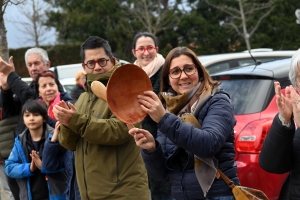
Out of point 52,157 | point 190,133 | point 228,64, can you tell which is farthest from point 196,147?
point 228,64

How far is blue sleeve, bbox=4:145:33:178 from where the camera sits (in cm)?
473

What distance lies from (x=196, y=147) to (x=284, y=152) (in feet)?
1.67

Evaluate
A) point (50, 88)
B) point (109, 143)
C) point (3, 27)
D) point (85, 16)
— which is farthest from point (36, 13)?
point (109, 143)

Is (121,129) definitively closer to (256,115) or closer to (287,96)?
(287,96)

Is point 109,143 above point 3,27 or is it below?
below

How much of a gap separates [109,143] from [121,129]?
0.13 meters

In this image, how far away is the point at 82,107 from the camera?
3.91m

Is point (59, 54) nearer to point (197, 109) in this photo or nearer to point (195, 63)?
point (195, 63)

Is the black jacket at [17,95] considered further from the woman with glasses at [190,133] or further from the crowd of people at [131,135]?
the woman with glasses at [190,133]

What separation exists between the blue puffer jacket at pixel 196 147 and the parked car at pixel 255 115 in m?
1.80

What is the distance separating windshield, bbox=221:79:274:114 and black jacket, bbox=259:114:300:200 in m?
2.15

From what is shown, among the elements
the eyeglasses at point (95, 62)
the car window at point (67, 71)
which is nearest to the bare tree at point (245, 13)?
the car window at point (67, 71)

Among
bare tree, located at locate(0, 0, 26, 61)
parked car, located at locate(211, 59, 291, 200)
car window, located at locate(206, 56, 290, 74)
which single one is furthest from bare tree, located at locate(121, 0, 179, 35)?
parked car, located at locate(211, 59, 291, 200)

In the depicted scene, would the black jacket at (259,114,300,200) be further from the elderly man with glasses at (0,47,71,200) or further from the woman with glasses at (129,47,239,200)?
the elderly man with glasses at (0,47,71,200)
